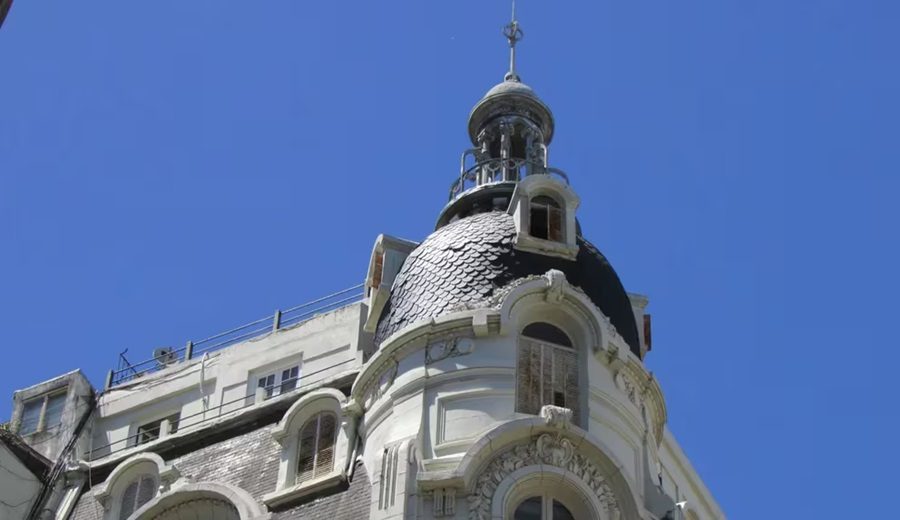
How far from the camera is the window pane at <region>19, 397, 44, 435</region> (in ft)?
178

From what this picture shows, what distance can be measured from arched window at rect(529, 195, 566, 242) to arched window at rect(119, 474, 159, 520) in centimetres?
1031

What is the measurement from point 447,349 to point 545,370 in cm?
212

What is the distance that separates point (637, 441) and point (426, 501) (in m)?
5.71

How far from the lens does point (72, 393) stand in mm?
55156

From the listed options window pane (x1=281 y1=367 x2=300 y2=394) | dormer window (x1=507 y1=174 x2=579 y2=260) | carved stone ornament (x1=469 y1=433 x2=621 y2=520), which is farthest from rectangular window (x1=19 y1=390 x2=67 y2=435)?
carved stone ornament (x1=469 y1=433 x2=621 y2=520)

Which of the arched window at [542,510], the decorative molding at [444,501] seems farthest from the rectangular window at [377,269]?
the arched window at [542,510]

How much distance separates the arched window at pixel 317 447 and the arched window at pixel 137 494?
3834mm

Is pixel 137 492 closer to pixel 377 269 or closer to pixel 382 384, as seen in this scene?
pixel 382 384

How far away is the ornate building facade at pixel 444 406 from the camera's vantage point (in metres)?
44.3

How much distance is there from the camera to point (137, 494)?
49844mm

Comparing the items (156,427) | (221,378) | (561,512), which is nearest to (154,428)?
(156,427)

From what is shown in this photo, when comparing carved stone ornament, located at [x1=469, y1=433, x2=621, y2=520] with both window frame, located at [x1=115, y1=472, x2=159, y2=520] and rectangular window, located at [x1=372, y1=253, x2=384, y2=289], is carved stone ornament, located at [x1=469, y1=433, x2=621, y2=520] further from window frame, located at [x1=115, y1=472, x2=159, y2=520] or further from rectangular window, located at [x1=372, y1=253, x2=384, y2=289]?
window frame, located at [x1=115, y1=472, x2=159, y2=520]

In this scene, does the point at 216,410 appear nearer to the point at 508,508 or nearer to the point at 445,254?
the point at 445,254

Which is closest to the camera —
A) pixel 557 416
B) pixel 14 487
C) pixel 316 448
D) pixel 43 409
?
pixel 557 416
